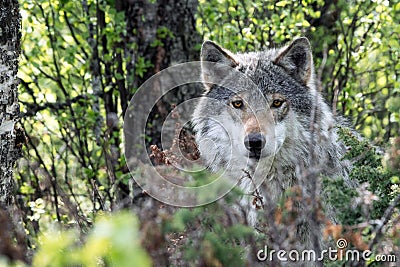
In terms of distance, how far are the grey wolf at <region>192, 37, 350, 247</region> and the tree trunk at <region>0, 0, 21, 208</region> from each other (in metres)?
1.59

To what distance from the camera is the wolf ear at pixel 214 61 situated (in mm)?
5207

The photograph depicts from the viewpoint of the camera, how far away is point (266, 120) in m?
4.74

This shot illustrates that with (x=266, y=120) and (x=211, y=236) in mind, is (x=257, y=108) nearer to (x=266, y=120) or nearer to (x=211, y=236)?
(x=266, y=120)

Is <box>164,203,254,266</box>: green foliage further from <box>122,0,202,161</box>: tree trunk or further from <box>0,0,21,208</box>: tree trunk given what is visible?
<box>122,0,202,161</box>: tree trunk

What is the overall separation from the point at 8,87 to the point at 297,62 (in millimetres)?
2352

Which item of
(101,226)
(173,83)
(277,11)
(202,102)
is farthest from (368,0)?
(101,226)

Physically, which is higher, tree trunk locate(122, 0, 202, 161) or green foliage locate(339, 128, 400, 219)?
tree trunk locate(122, 0, 202, 161)

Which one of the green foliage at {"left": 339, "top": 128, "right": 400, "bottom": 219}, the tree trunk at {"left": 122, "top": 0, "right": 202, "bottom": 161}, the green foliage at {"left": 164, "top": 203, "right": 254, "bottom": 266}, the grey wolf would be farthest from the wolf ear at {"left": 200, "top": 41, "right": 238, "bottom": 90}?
the green foliage at {"left": 164, "top": 203, "right": 254, "bottom": 266}

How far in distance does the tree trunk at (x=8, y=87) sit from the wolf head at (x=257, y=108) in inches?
63.2

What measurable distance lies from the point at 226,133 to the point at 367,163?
1339 mm

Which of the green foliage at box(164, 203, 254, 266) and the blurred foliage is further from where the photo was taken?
the blurred foliage

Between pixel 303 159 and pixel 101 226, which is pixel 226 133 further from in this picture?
pixel 101 226

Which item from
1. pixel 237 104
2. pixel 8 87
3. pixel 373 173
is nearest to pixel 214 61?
pixel 237 104

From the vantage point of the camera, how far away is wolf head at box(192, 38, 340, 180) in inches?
186
